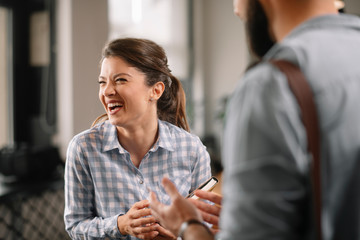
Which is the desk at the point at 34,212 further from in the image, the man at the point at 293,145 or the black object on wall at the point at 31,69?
the man at the point at 293,145

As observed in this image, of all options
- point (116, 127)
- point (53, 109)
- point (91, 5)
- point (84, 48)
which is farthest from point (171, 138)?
point (53, 109)

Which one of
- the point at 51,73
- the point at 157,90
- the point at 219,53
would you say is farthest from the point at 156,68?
the point at 219,53

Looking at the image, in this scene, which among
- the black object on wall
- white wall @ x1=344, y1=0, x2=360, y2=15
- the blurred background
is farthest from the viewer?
white wall @ x1=344, y1=0, x2=360, y2=15

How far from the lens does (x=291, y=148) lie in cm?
42

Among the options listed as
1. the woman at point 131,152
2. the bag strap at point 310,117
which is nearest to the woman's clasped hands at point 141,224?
the woman at point 131,152

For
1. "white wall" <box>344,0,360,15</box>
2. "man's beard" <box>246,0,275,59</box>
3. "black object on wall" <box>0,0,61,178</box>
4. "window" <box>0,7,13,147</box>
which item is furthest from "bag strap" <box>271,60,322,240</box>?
"white wall" <box>344,0,360,15</box>

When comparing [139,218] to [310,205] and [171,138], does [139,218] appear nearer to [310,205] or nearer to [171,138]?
[171,138]

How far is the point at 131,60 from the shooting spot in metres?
0.67

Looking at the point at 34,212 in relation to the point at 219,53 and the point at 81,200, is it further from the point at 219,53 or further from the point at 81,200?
the point at 219,53

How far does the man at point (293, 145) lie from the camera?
16.5 inches

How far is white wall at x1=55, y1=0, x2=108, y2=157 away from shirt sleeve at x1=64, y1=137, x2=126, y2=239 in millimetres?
92

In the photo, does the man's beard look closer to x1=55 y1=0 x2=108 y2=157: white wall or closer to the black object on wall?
x1=55 y1=0 x2=108 y2=157: white wall

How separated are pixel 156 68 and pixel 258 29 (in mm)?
227

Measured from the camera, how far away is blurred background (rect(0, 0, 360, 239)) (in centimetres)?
147
